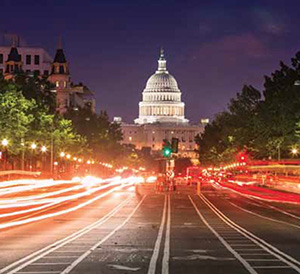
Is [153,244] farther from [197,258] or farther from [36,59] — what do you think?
[36,59]

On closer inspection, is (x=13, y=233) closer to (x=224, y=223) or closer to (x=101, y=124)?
(x=224, y=223)

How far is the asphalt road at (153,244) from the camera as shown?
637 inches

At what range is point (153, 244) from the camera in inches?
840

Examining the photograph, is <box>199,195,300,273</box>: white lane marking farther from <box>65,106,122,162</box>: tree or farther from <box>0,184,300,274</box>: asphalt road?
<box>65,106,122,162</box>: tree

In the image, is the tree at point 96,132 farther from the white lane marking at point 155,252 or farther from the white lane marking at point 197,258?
the white lane marking at point 197,258

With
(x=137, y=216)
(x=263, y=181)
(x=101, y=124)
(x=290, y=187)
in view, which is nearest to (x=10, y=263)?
(x=137, y=216)

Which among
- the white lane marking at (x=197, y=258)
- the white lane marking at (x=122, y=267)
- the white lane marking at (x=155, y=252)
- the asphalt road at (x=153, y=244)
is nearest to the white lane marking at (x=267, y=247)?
the asphalt road at (x=153, y=244)

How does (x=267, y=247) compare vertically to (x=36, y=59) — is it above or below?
below

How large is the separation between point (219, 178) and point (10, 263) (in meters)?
86.2

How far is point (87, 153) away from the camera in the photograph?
126m

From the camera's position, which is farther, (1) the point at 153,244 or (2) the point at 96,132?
(2) the point at 96,132

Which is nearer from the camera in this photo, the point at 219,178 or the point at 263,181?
the point at 263,181

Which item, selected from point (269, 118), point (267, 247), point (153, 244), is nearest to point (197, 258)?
point (267, 247)

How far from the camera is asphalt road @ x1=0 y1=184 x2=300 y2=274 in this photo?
16172 mm
